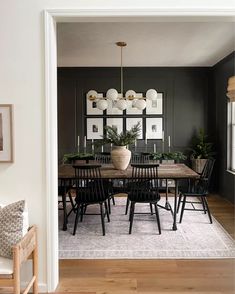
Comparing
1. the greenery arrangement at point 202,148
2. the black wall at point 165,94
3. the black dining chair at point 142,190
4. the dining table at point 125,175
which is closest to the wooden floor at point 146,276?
the black dining chair at point 142,190

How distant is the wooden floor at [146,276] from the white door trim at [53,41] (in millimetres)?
339

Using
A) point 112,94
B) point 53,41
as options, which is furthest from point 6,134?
point 112,94

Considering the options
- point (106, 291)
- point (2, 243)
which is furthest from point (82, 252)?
point (2, 243)

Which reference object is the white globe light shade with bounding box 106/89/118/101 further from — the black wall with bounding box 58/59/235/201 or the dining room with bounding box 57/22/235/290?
the black wall with bounding box 58/59/235/201

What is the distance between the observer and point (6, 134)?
2.52 m

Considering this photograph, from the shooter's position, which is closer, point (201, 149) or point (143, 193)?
point (143, 193)

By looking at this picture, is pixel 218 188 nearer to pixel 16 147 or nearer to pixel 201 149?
pixel 201 149

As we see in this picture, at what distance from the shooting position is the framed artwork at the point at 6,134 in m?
2.51

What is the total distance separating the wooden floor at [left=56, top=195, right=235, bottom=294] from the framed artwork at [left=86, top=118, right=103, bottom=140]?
12.6 feet

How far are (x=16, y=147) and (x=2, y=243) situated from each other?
784 mm

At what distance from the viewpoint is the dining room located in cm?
382

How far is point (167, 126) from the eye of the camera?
671 centimetres

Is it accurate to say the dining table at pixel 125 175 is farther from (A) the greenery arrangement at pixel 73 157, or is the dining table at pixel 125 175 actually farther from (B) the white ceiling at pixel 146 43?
(B) the white ceiling at pixel 146 43

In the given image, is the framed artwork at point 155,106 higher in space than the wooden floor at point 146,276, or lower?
higher
